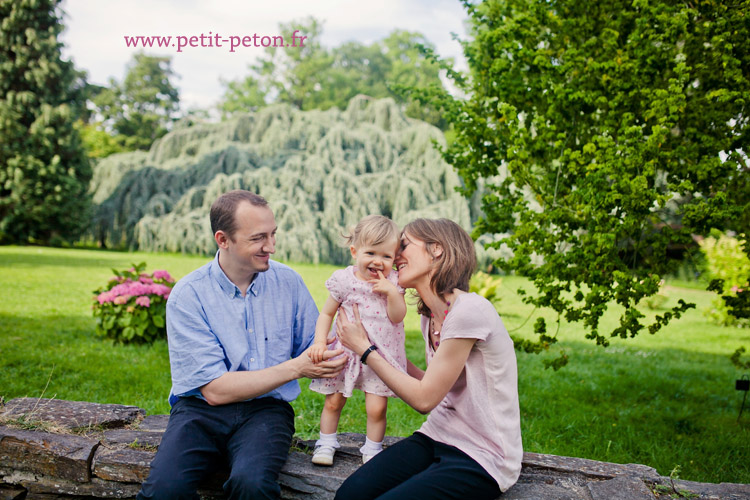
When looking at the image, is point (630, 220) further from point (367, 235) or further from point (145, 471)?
point (145, 471)

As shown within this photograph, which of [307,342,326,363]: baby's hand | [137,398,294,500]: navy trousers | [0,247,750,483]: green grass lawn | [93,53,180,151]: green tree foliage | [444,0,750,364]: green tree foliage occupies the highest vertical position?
[93,53,180,151]: green tree foliage

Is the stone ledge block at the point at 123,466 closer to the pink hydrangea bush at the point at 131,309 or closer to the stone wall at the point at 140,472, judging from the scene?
the stone wall at the point at 140,472

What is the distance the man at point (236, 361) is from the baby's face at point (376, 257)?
1.31ft

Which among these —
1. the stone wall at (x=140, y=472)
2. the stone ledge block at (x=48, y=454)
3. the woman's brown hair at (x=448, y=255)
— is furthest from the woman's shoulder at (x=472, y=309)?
the stone ledge block at (x=48, y=454)

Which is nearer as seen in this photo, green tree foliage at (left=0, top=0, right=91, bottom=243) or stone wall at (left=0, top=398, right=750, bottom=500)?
stone wall at (left=0, top=398, right=750, bottom=500)

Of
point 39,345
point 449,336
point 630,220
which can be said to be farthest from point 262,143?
point 449,336

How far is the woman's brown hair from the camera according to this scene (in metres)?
2.25

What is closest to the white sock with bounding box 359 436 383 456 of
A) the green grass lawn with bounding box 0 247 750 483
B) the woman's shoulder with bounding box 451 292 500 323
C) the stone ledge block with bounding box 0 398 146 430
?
the woman's shoulder with bounding box 451 292 500 323

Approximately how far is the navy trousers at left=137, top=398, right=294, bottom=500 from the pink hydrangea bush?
3.71 metres

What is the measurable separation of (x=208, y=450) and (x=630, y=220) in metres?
2.67

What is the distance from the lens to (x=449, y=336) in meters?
2.06

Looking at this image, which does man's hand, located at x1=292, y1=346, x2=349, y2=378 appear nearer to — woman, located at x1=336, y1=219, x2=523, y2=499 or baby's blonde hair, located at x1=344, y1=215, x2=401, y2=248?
woman, located at x1=336, y1=219, x2=523, y2=499

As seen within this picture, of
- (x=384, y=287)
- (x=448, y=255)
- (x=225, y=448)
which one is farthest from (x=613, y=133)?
(x=225, y=448)

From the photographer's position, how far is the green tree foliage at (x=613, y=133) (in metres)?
3.33
